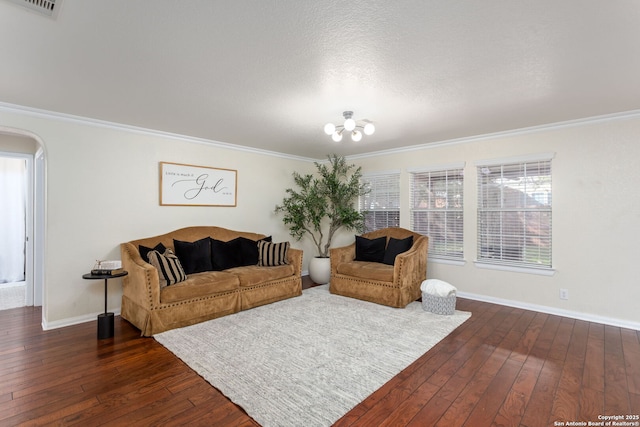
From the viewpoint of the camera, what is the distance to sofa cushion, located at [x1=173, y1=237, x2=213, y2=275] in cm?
406

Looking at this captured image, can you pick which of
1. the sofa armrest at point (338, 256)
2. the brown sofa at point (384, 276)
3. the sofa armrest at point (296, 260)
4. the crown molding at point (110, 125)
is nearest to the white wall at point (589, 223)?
the brown sofa at point (384, 276)

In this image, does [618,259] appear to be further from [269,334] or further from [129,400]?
[129,400]

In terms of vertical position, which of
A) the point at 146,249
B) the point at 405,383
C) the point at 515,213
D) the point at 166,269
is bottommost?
the point at 405,383

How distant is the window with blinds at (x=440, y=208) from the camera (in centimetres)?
489

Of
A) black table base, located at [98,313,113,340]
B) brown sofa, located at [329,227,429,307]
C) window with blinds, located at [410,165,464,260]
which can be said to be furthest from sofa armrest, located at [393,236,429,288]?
black table base, located at [98,313,113,340]

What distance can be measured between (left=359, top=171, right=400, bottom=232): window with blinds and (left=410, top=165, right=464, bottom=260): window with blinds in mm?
334

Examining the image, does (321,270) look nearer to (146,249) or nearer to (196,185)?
(196,185)

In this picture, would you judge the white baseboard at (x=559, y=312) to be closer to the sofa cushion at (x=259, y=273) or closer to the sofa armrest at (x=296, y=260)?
the sofa armrest at (x=296, y=260)

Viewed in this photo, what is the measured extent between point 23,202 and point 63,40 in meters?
5.22

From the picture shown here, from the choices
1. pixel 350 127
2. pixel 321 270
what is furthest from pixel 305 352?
pixel 321 270

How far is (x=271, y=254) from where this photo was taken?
474cm

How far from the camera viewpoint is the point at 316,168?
6.71m

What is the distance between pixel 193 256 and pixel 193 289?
27.2 inches

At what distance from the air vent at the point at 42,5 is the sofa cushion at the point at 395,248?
444cm
